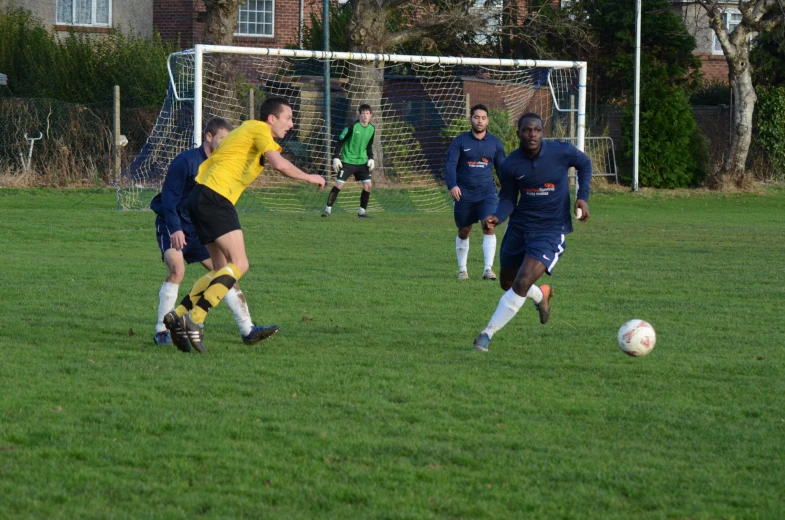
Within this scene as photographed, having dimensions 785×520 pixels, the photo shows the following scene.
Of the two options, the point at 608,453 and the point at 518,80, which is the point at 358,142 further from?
the point at 608,453

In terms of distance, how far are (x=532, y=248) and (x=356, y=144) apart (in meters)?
11.1

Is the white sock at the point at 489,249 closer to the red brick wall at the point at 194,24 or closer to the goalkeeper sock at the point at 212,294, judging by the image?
the goalkeeper sock at the point at 212,294

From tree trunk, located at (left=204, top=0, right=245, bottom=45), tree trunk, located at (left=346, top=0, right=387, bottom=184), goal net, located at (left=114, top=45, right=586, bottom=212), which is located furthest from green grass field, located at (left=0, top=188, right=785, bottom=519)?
tree trunk, located at (left=204, top=0, right=245, bottom=45)

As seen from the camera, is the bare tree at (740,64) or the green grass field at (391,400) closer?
the green grass field at (391,400)

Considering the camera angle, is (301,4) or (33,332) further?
(301,4)

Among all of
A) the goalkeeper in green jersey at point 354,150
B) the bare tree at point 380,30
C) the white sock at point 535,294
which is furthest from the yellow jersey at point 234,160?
the bare tree at point 380,30

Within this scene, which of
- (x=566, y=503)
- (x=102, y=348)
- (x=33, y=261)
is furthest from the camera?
(x=33, y=261)

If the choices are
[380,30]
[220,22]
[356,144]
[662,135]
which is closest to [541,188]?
[356,144]

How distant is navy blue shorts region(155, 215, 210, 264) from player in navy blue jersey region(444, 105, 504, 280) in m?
4.37

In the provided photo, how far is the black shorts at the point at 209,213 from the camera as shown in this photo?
7.56 m

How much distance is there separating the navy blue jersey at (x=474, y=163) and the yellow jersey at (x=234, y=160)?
16.4 ft

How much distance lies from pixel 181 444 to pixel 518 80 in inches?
844

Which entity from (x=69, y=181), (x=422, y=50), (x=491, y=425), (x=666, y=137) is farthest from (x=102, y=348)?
(x=422, y=50)

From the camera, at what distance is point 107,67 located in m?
27.8
